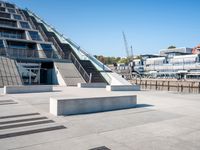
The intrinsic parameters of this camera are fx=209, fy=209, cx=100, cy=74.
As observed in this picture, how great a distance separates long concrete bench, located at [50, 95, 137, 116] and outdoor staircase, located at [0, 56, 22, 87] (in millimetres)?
13636

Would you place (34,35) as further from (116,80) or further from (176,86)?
(176,86)

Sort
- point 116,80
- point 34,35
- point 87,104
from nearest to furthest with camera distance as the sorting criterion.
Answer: point 87,104, point 116,80, point 34,35

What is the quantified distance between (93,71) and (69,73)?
3579mm

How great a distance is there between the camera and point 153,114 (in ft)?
31.2

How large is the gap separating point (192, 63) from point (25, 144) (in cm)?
8837

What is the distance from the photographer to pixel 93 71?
93.4ft

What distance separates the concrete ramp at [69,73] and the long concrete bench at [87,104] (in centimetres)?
1443

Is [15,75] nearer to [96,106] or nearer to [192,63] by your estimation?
[96,106]

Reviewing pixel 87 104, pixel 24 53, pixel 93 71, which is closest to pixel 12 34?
pixel 24 53

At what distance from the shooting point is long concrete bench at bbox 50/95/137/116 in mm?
9062

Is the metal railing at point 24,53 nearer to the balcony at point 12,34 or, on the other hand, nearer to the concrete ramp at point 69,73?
the concrete ramp at point 69,73

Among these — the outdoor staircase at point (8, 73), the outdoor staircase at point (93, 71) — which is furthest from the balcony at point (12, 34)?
the outdoor staircase at point (93, 71)

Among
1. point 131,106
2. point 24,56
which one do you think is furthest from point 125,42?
point 131,106

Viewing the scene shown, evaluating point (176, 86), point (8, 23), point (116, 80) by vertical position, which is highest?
point (8, 23)
